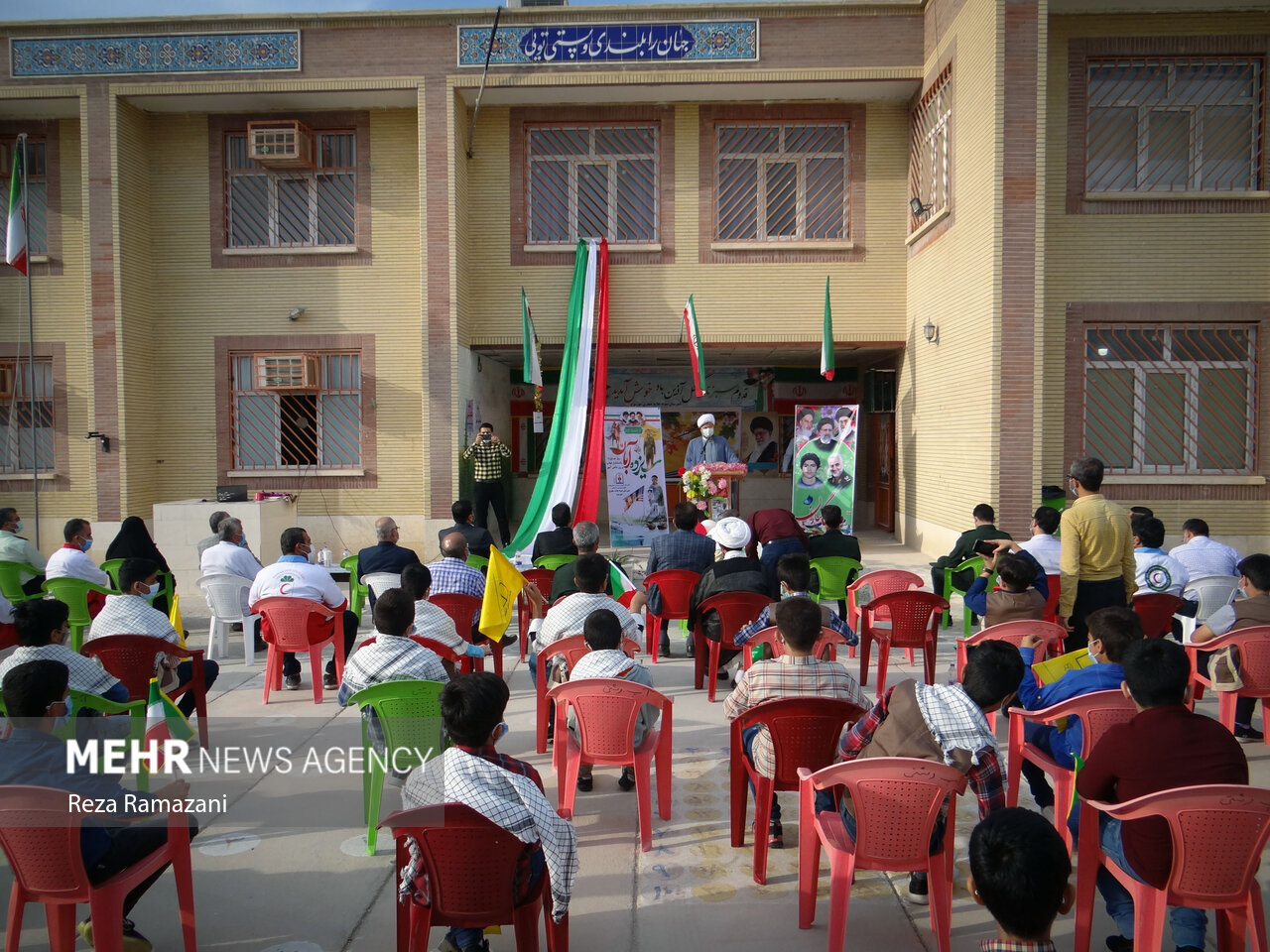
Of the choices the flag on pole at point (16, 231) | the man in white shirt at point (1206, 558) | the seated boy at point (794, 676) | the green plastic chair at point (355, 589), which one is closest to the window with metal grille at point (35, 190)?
the flag on pole at point (16, 231)

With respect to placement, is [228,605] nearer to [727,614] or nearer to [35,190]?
[727,614]

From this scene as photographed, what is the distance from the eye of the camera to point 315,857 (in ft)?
12.1

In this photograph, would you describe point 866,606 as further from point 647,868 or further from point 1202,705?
point 647,868

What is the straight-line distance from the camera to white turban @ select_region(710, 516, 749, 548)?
19.9 feet

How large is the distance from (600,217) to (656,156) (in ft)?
3.71

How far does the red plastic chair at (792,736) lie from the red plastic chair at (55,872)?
6.96 feet

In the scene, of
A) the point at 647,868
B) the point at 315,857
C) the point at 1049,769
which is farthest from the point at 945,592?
the point at 315,857

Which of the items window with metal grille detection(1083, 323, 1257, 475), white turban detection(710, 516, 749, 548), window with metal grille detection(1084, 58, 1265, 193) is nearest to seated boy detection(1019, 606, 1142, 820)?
white turban detection(710, 516, 749, 548)

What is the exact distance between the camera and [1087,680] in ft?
11.3

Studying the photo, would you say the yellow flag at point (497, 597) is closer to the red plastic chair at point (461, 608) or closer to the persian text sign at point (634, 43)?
the red plastic chair at point (461, 608)

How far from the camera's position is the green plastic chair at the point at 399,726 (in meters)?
3.55

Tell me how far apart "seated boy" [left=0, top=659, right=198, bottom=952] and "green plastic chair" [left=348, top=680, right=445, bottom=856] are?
791mm

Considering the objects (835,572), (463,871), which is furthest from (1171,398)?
(463,871)

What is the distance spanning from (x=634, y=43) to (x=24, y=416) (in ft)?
32.9
